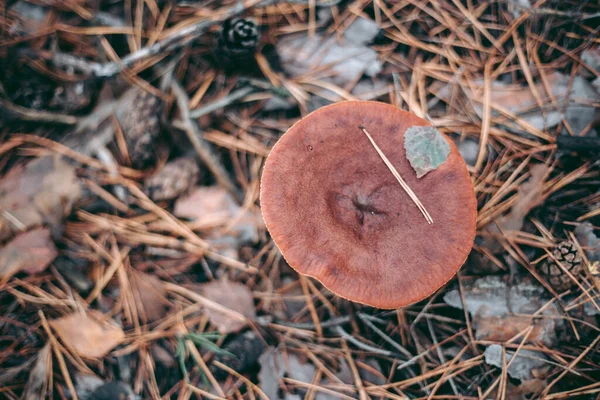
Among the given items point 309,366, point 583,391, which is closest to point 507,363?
point 583,391

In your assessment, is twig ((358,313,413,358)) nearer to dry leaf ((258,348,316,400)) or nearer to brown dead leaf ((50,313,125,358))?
dry leaf ((258,348,316,400))

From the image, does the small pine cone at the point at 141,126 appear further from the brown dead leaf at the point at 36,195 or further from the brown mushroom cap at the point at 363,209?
the brown mushroom cap at the point at 363,209

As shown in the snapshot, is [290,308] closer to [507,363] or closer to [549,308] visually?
[507,363]

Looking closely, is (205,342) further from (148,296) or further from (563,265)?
(563,265)

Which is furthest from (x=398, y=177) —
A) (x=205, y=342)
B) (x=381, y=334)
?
(x=205, y=342)

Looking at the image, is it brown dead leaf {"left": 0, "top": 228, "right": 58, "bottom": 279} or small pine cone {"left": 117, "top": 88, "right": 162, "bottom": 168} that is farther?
small pine cone {"left": 117, "top": 88, "right": 162, "bottom": 168}

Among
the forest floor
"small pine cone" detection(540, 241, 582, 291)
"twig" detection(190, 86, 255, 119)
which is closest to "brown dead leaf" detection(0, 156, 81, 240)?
the forest floor
